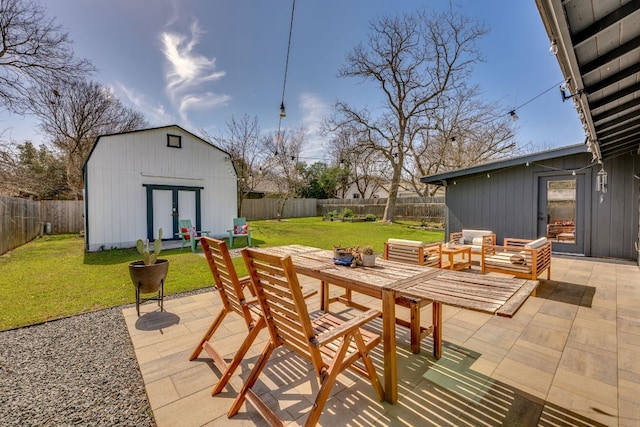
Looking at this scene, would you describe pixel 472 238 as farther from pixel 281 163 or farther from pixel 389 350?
pixel 281 163

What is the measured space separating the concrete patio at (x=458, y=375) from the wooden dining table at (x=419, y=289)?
263 mm

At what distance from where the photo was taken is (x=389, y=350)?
184cm

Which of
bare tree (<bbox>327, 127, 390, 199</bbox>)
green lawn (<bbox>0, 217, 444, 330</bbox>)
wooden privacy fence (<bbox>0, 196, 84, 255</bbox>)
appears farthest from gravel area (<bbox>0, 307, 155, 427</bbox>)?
bare tree (<bbox>327, 127, 390, 199</bbox>)

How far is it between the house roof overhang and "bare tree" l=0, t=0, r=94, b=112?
1178 centimetres

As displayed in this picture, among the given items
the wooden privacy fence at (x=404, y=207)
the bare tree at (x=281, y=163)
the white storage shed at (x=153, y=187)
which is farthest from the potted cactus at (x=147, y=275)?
the wooden privacy fence at (x=404, y=207)

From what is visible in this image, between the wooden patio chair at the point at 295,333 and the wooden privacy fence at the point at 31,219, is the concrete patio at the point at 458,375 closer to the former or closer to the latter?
the wooden patio chair at the point at 295,333

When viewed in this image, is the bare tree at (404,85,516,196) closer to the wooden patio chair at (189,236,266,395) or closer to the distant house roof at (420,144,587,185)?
the distant house roof at (420,144,587,185)

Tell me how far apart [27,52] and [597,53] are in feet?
41.4

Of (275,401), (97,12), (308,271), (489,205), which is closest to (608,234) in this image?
(489,205)

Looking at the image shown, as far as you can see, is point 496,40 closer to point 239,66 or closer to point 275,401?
point 239,66

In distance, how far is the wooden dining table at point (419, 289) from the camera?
1584mm

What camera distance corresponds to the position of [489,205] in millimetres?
8172

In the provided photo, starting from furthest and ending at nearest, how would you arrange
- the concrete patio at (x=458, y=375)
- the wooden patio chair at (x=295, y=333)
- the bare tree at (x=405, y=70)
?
1. the bare tree at (x=405, y=70)
2. the concrete patio at (x=458, y=375)
3. the wooden patio chair at (x=295, y=333)

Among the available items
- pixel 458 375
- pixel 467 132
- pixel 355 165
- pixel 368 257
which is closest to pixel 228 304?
pixel 368 257
